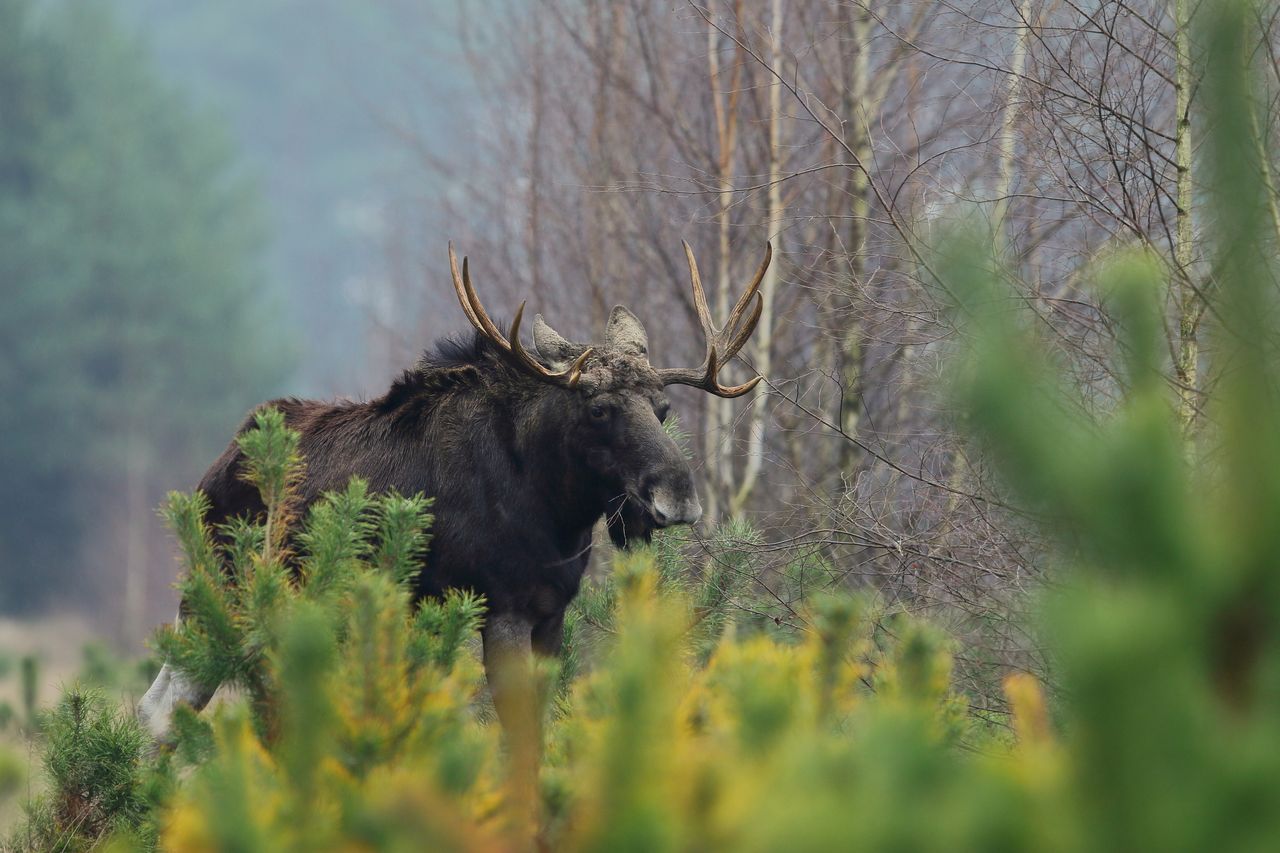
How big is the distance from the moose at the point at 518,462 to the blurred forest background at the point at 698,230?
0.49m

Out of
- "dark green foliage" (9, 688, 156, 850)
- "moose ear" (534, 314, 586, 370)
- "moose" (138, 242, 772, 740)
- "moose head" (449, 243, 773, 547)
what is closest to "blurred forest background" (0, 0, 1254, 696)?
"moose head" (449, 243, 773, 547)

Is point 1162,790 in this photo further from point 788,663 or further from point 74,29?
point 74,29

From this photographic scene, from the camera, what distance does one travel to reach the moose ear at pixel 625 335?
22.3ft

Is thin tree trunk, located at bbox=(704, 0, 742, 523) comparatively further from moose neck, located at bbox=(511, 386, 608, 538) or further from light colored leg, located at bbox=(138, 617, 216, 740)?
light colored leg, located at bbox=(138, 617, 216, 740)

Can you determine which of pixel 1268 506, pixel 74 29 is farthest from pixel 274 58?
pixel 1268 506

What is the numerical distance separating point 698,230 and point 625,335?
5.16m

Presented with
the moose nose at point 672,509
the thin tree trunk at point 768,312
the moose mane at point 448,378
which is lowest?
the moose nose at point 672,509

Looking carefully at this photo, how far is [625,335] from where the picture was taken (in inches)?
272

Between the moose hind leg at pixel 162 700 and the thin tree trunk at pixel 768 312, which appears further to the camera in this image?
the thin tree trunk at pixel 768 312

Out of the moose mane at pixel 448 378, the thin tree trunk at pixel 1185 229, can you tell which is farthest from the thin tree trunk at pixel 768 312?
the thin tree trunk at pixel 1185 229

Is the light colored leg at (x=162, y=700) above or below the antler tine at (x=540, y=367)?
below

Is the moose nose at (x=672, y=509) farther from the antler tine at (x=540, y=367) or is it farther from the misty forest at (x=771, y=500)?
the antler tine at (x=540, y=367)

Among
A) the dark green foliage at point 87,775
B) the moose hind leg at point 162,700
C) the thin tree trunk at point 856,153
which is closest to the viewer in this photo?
the dark green foliage at point 87,775

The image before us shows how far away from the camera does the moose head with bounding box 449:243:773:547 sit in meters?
6.30
